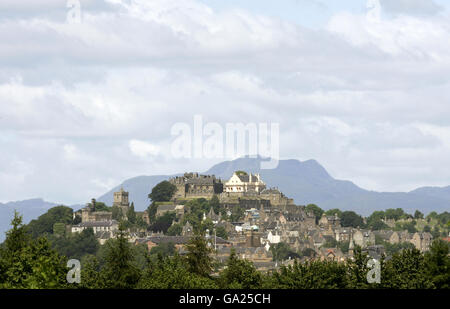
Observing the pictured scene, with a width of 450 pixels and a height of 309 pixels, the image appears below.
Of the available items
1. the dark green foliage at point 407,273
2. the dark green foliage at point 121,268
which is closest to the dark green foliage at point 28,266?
the dark green foliage at point 121,268

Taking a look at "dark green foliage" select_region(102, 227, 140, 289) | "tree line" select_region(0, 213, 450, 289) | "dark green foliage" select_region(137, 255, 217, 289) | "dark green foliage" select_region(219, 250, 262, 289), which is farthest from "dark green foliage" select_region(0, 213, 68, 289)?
"dark green foliage" select_region(219, 250, 262, 289)

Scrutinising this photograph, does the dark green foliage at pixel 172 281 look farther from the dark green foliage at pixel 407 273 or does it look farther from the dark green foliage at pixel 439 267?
the dark green foliage at pixel 439 267

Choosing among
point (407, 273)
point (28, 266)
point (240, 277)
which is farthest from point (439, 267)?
point (28, 266)

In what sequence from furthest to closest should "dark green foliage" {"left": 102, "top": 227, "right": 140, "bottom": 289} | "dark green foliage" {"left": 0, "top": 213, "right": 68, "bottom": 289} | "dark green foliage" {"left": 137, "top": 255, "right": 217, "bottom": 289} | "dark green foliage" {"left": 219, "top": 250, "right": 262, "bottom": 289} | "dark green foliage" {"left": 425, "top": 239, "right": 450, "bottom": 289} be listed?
1. "dark green foliage" {"left": 219, "top": 250, "right": 262, "bottom": 289}
2. "dark green foliage" {"left": 102, "top": 227, "right": 140, "bottom": 289}
3. "dark green foliage" {"left": 137, "top": 255, "right": 217, "bottom": 289}
4. "dark green foliage" {"left": 425, "top": 239, "right": 450, "bottom": 289}
5. "dark green foliage" {"left": 0, "top": 213, "right": 68, "bottom": 289}

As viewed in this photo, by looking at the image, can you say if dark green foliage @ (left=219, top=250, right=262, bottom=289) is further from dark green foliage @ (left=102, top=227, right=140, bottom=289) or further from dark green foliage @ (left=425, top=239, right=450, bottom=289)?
dark green foliage @ (left=425, top=239, right=450, bottom=289)

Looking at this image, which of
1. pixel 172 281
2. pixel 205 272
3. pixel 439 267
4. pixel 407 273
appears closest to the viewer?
pixel 439 267

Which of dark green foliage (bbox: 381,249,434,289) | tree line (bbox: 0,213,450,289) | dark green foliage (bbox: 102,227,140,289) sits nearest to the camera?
tree line (bbox: 0,213,450,289)

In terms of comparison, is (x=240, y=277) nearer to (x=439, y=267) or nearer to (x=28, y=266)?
(x=439, y=267)

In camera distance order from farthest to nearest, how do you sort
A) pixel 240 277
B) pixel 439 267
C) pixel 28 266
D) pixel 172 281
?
pixel 240 277, pixel 172 281, pixel 439 267, pixel 28 266

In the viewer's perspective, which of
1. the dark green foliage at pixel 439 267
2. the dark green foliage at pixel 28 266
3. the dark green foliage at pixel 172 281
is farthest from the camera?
the dark green foliage at pixel 172 281

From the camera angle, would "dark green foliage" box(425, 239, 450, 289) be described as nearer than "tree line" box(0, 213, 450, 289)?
No
